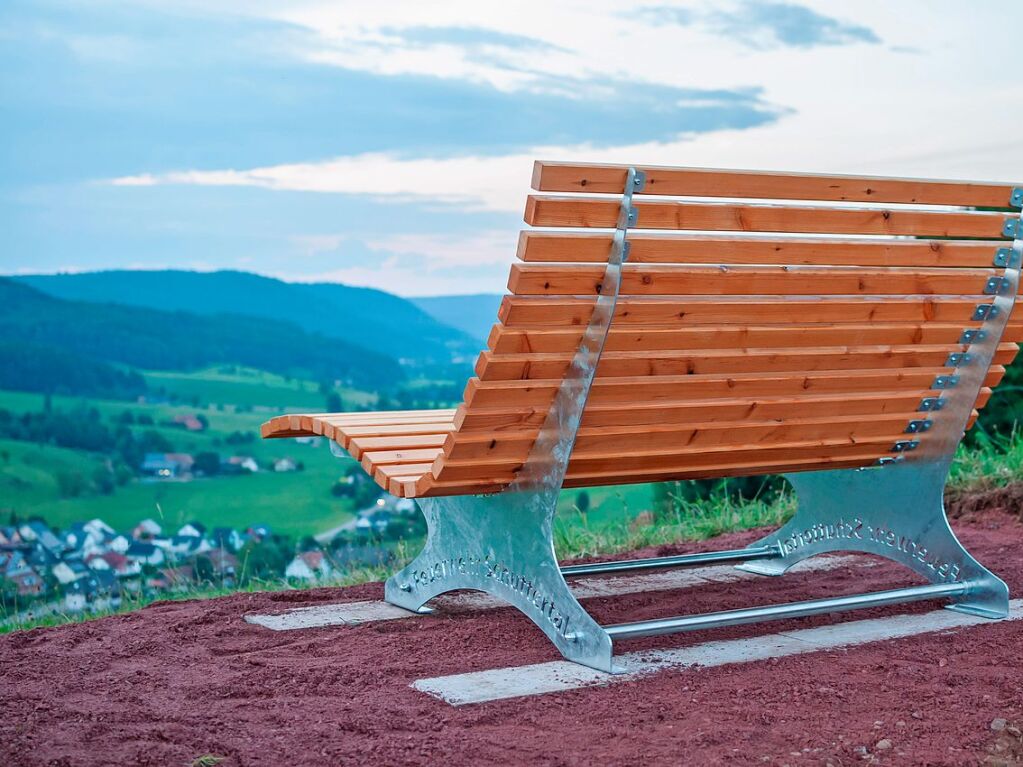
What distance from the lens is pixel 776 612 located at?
3.54 meters

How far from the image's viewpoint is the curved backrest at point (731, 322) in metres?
2.94

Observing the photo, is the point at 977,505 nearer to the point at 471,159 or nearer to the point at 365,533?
the point at 365,533

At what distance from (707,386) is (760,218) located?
53 cm

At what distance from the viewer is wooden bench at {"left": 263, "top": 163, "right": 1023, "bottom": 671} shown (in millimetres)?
2977

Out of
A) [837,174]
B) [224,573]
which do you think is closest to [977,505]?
[837,174]

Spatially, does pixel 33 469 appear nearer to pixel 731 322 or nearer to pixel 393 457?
pixel 393 457

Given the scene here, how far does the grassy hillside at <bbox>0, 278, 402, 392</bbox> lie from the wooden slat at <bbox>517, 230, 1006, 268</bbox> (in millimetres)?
22653

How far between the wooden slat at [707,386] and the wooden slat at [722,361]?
2 centimetres

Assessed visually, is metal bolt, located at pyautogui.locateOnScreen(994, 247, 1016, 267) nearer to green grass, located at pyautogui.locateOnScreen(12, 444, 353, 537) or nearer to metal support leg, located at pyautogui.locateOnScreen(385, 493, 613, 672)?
metal support leg, located at pyautogui.locateOnScreen(385, 493, 613, 672)

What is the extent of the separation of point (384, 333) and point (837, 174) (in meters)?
23.8

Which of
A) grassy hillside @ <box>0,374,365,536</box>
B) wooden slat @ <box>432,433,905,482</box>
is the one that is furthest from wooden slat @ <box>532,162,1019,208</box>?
grassy hillside @ <box>0,374,365,536</box>

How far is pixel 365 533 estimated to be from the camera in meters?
6.41

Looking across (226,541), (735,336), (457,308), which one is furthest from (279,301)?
(735,336)

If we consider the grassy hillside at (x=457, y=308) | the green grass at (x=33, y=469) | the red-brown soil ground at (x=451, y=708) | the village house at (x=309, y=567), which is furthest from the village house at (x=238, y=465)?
the red-brown soil ground at (x=451, y=708)
